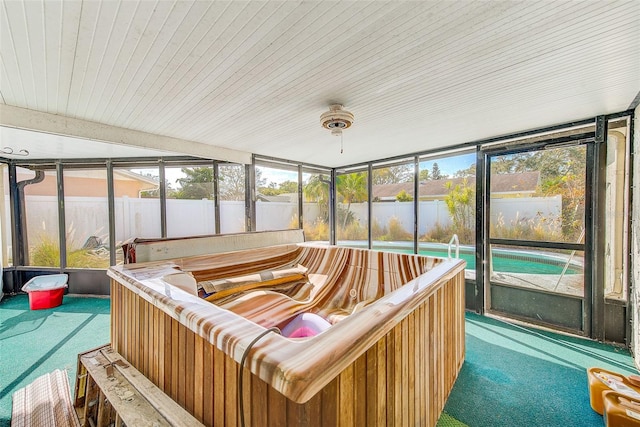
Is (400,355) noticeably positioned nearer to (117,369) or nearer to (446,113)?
(117,369)

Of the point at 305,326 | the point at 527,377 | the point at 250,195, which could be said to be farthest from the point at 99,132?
the point at 527,377

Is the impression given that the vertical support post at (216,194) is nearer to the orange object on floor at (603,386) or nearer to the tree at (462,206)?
the tree at (462,206)

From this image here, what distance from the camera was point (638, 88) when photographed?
74.8 inches

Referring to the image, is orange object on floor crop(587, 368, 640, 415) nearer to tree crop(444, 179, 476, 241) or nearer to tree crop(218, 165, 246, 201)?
tree crop(444, 179, 476, 241)

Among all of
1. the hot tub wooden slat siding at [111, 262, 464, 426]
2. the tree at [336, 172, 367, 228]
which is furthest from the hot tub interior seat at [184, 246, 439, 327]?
the tree at [336, 172, 367, 228]

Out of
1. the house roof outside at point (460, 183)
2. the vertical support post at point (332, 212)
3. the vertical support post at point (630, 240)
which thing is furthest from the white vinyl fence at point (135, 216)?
the vertical support post at point (332, 212)

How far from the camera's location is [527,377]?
6.32 feet

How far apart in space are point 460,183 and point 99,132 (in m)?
4.58

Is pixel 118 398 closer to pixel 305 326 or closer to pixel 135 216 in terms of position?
pixel 305 326

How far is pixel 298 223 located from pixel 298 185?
2.44 feet

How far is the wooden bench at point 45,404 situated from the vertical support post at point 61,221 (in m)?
2.79

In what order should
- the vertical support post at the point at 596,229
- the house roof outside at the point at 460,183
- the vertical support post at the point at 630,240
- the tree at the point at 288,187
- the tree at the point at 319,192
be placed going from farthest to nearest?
the tree at the point at 319,192
the tree at the point at 288,187
the house roof outside at the point at 460,183
the vertical support post at the point at 596,229
the vertical support post at the point at 630,240

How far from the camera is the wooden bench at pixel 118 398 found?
985 mm

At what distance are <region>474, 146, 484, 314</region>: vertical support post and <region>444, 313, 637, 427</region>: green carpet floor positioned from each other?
54cm
